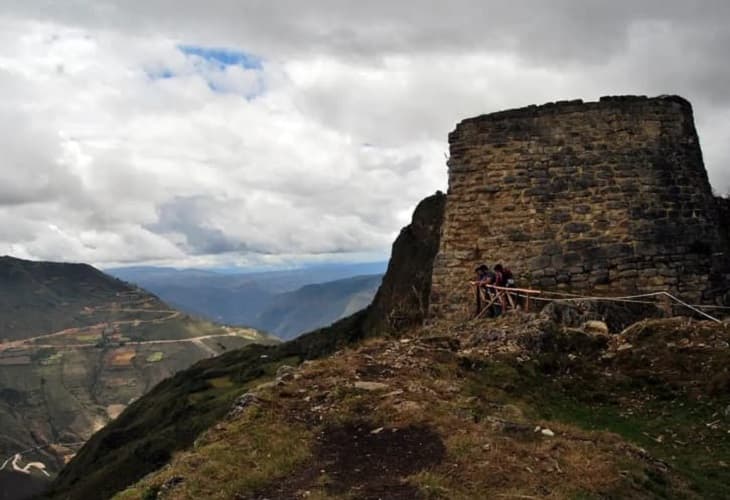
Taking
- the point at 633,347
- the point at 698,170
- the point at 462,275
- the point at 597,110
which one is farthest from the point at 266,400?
the point at 698,170

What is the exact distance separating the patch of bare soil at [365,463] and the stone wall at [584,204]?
1073 cm

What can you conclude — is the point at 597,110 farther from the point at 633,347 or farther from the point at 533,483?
the point at 533,483

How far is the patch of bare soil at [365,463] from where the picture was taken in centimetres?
931

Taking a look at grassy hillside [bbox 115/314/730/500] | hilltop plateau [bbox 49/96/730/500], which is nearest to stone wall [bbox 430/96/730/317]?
hilltop plateau [bbox 49/96/730/500]

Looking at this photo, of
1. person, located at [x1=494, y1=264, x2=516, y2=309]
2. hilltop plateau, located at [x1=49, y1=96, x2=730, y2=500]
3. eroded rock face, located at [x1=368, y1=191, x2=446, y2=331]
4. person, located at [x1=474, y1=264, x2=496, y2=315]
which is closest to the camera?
hilltop plateau, located at [x1=49, y1=96, x2=730, y2=500]

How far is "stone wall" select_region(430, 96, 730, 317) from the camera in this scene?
69.4ft

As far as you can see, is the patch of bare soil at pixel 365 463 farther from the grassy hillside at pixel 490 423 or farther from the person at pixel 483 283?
the person at pixel 483 283

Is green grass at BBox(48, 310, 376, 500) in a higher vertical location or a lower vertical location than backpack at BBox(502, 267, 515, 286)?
lower

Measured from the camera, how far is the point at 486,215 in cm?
2212

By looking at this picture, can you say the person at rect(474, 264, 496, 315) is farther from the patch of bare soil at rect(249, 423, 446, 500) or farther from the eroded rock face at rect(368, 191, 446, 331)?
the eroded rock face at rect(368, 191, 446, 331)

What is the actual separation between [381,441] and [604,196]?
13.8m

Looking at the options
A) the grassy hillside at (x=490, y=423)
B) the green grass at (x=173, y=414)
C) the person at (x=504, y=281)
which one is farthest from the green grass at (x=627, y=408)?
the green grass at (x=173, y=414)

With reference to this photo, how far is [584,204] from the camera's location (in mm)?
21562

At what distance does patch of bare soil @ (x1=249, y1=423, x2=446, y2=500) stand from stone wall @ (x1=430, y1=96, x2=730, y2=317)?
10.7 metres
